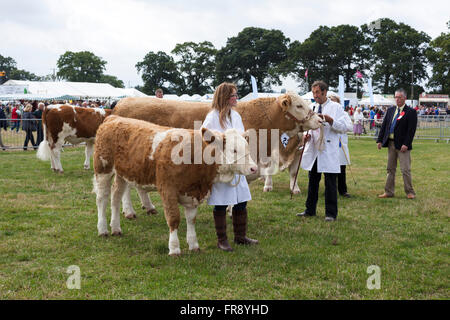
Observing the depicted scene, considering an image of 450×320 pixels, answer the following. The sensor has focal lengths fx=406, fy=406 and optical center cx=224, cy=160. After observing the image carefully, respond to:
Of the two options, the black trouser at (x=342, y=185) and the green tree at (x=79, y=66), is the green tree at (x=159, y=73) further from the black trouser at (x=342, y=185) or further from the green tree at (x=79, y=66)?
the black trouser at (x=342, y=185)

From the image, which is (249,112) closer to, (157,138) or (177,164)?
(157,138)

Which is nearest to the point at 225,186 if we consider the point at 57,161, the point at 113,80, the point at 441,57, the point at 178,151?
the point at 178,151

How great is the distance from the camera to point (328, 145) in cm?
692

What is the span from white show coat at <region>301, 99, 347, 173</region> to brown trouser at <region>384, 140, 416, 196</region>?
2.71 metres

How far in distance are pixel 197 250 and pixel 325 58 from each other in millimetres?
72512

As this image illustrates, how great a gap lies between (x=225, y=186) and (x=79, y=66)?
349ft

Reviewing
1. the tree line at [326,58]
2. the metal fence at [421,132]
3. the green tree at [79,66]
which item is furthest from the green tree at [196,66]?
the metal fence at [421,132]

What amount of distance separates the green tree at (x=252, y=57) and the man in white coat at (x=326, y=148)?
231 ft

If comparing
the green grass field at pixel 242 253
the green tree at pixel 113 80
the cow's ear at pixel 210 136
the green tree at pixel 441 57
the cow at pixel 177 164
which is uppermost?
the green tree at pixel 113 80

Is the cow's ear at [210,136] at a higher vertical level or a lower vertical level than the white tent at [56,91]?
lower

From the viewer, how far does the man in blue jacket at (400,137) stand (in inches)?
343

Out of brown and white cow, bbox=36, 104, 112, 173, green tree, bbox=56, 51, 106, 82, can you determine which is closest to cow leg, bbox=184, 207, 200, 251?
brown and white cow, bbox=36, 104, 112, 173
